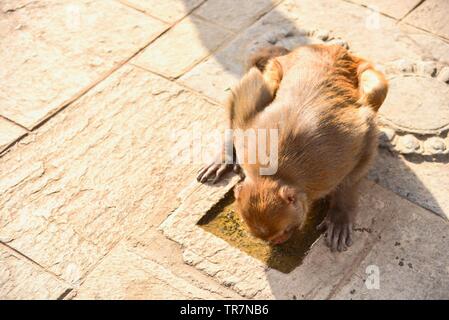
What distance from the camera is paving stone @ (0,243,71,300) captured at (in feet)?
14.8

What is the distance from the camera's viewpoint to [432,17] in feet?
22.6

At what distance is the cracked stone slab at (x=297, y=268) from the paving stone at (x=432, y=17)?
2.52 metres

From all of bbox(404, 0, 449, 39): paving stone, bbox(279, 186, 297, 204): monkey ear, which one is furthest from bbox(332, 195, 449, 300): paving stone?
bbox(404, 0, 449, 39): paving stone

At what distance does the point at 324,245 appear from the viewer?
480 cm

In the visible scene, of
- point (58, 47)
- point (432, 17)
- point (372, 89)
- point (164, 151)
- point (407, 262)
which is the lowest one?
point (407, 262)

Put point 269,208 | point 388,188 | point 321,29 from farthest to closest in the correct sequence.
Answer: point 321,29, point 388,188, point 269,208

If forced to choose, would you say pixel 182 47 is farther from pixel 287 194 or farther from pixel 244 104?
pixel 287 194

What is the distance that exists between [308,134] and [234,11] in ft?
9.82

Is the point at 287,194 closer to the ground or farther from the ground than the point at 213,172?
farther from the ground

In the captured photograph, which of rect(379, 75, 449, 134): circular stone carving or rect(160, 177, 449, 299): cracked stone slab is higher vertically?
rect(379, 75, 449, 134): circular stone carving

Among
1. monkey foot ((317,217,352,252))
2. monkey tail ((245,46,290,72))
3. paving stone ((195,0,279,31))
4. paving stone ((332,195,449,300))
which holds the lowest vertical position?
paving stone ((332,195,449,300))

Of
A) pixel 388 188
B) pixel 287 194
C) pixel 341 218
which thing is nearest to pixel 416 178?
pixel 388 188

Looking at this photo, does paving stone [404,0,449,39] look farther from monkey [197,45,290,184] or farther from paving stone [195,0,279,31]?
monkey [197,45,290,184]

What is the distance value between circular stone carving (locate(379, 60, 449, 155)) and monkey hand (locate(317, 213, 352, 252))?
1107 mm
